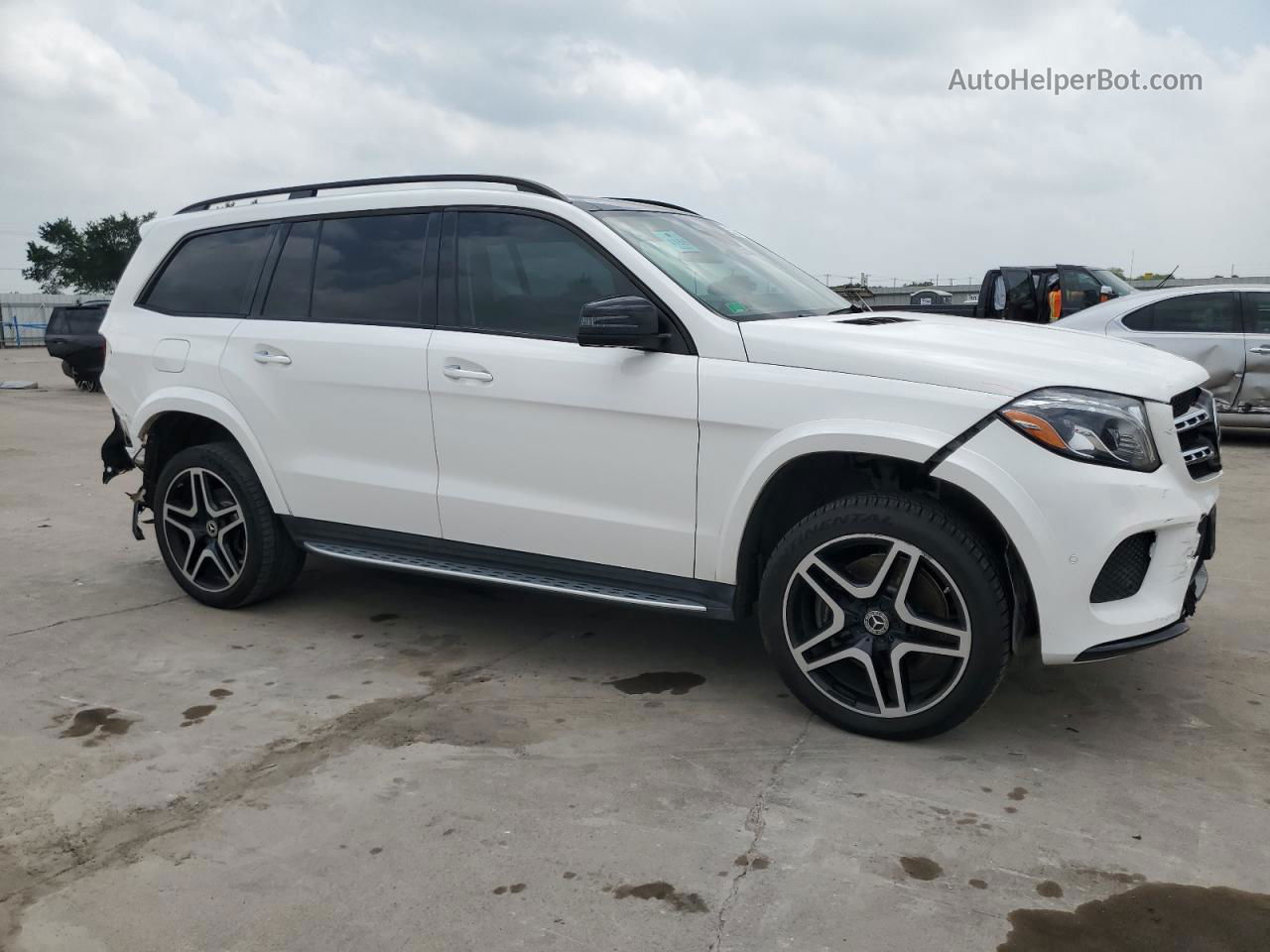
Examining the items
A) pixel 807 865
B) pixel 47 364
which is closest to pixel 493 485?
pixel 807 865

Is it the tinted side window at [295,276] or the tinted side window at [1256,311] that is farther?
the tinted side window at [1256,311]

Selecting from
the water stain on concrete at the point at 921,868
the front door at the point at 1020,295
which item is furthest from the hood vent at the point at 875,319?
the front door at the point at 1020,295

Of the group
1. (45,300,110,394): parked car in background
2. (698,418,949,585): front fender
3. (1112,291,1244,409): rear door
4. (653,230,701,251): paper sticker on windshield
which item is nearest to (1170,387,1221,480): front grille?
(698,418,949,585): front fender

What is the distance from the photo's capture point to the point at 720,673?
14.4 ft

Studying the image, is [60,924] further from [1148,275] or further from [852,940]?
[1148,275]

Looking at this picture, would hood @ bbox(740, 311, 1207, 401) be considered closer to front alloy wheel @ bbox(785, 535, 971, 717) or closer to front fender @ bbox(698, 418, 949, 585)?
front fender @ bbox(698, 418, 949, 585)

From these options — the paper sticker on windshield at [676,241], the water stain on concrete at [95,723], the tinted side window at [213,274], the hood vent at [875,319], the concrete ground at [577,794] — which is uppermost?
the paper sticker on windshield at [676,241]

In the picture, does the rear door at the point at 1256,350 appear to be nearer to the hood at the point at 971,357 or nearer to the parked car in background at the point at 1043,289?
the parked car in background at the point at 1043,289

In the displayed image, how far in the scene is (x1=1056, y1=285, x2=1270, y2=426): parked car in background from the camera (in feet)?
33.6

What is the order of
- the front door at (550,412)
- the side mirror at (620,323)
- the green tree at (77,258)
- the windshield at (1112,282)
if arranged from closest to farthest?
the side mirror at (620,323) < the front door at (550,412) < the windshield at (1112,282) < the green tree at (77,258)

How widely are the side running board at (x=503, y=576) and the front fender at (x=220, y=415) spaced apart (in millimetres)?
294

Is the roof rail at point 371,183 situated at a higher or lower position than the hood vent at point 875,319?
higher

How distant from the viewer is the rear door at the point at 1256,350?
10.2 m

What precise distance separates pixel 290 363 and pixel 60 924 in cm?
264
